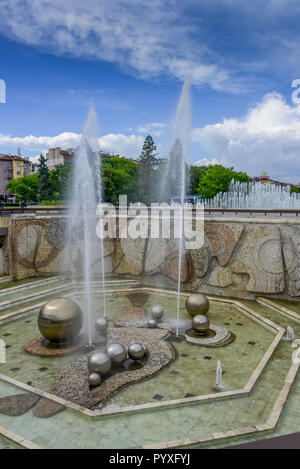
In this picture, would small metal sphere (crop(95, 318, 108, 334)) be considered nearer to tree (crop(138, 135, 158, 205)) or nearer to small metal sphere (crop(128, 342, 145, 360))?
small metal sphere (crop(128, 342, 145, 360))

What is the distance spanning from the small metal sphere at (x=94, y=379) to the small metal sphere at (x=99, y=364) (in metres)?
0.18

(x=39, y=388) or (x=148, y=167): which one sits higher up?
(x=148, y=167)

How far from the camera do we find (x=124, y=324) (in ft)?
36.5

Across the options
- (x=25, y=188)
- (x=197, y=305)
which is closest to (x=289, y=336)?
(x=197, y=305)

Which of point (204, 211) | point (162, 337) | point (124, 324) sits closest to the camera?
point (162, 337)

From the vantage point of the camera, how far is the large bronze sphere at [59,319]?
29.0ft

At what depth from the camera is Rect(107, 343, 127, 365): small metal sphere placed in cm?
791

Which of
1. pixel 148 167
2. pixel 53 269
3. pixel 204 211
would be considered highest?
pixel 148 167

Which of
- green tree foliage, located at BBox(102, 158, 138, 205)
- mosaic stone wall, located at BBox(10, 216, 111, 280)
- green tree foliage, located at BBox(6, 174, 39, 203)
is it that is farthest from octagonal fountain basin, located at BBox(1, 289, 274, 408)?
green tree foliage, located at BBox(6, 174, 39, 203)

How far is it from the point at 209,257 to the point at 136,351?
22.5ft

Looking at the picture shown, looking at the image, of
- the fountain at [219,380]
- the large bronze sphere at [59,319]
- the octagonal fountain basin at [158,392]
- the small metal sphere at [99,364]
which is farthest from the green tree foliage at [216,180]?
the small metal sphere at [99,364]

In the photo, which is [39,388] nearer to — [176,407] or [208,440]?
[176,407]

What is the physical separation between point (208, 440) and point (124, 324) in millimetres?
5869
